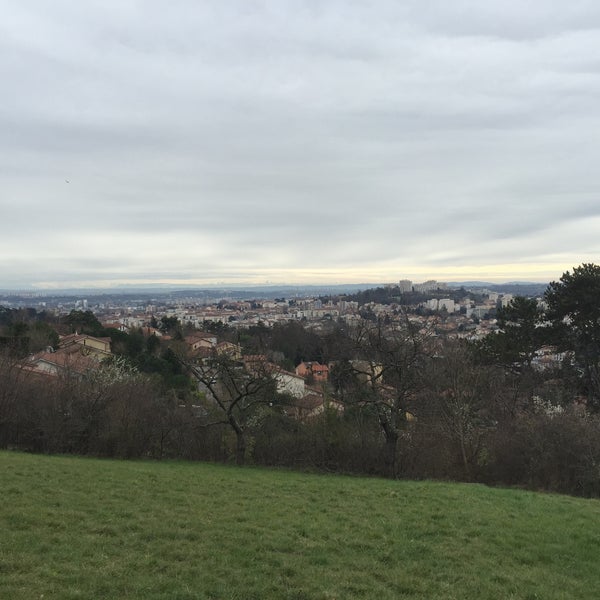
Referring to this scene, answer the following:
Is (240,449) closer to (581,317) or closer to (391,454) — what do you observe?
(391,454)

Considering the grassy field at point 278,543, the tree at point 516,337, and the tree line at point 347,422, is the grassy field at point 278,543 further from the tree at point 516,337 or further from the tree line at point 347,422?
the tree at point 516,337

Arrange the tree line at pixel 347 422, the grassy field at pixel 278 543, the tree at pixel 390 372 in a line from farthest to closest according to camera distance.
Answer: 1. the tree at pixel 390 372
2. the tree line at pixel 347 422
3. the grassy field at pixel 278 543

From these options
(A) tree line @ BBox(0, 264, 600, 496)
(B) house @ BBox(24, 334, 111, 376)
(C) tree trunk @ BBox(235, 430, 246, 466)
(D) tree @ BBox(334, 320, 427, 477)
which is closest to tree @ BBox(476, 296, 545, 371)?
(A) tree line @ BBox(0, 264, 600, 496)

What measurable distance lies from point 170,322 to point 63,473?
66183 millimetres

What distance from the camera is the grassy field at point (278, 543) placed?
536 centimetres

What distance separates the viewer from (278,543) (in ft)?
22.1

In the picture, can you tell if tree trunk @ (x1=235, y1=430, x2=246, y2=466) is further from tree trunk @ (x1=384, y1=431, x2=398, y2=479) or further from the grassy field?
the grassy field

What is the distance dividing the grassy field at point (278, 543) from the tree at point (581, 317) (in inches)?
778

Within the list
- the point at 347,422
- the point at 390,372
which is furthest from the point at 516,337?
the point at 347,422

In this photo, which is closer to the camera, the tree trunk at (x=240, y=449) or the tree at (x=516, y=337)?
the tree trunk at (x=240, y=449)

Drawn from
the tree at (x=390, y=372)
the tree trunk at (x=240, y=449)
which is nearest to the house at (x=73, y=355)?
the tree trunk at (x=240, y=449)

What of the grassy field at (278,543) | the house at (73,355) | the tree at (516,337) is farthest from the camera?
the tree at (516,337)

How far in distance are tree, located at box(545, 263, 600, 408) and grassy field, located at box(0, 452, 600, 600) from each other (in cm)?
1975

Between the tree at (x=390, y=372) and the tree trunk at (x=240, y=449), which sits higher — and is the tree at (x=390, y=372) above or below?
above
